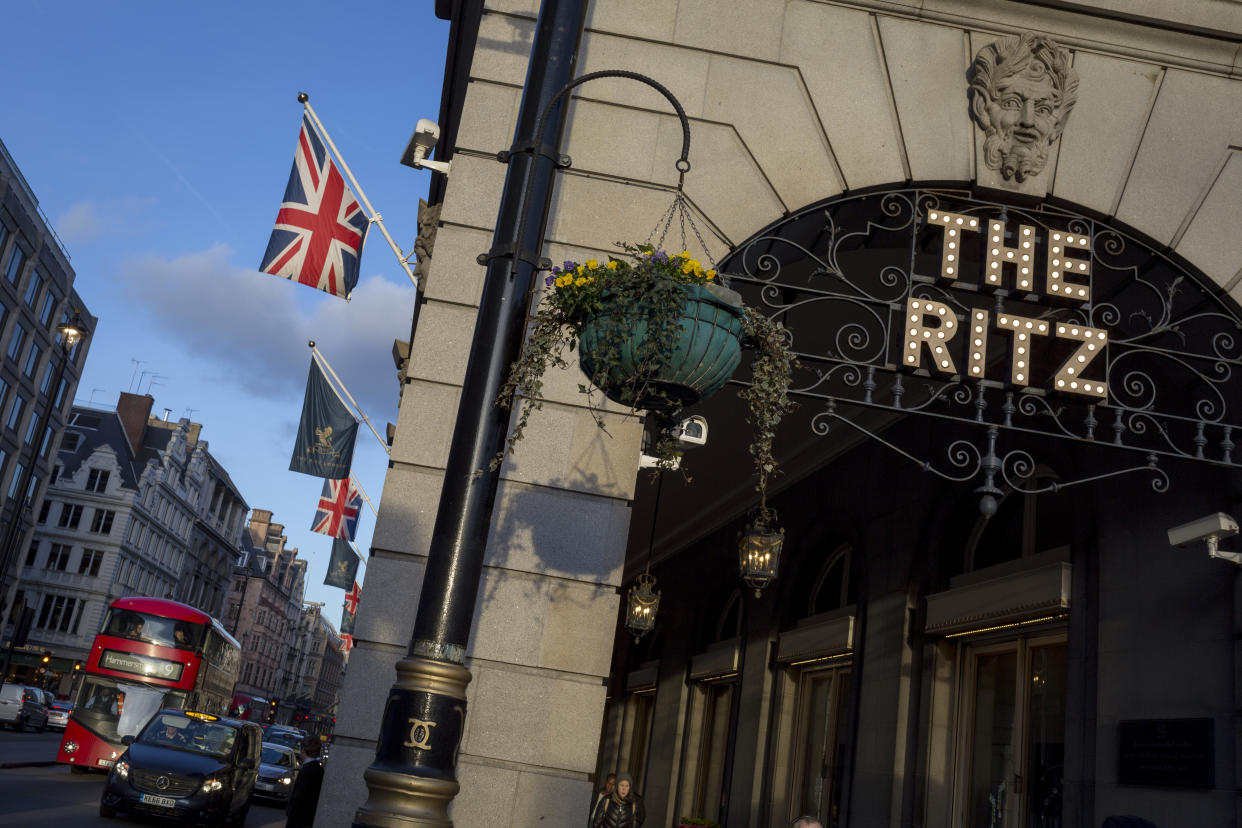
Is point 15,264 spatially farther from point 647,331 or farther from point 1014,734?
point 647,331

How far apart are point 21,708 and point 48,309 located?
1385 inches

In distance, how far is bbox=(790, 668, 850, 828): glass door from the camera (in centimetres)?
1467

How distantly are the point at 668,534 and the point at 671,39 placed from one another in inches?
656

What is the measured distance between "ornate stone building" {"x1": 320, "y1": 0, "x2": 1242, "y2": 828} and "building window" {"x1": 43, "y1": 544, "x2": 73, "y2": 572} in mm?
79912

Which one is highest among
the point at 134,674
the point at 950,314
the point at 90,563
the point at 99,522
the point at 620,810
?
the point at 99,522

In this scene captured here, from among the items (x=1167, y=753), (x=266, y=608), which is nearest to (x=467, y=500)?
(x=1167, y=753)

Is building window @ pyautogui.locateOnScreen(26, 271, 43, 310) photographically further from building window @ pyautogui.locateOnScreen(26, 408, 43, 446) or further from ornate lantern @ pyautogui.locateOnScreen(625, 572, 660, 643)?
ornate lantern @ pyautogui.locateOnScreen(625, 572, 660, 643)

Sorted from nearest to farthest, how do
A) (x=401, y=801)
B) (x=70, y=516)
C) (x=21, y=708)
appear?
(x=401, y=801) → (x=21, y=708) → (x=70, y=516)

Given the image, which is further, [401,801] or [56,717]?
[56,717]

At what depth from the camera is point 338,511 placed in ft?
78.3

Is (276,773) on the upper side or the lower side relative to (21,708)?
lower

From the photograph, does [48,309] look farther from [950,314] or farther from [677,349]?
[677,349]

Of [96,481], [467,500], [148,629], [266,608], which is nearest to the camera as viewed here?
[467,500]

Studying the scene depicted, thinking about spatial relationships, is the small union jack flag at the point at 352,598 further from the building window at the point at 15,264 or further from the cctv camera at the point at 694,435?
the building window at the point at 15,264
